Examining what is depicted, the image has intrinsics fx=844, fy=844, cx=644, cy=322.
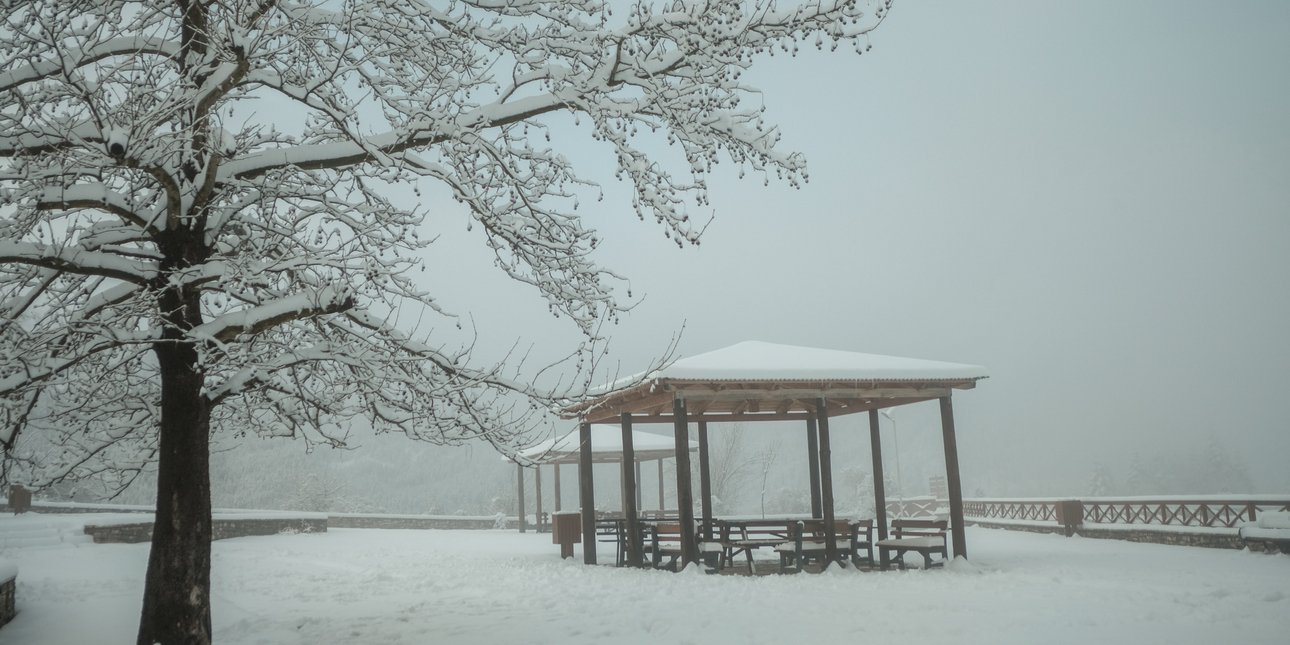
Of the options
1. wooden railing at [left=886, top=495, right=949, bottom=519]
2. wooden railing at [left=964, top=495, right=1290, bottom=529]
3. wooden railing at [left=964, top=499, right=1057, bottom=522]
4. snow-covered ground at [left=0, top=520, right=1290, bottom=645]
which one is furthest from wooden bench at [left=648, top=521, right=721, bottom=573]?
Answer: wooden railing at [left=886, top=495, right=949, bottom=519]

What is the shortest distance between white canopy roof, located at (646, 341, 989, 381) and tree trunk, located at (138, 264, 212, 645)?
659 cm

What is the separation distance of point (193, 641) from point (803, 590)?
6.87 meters

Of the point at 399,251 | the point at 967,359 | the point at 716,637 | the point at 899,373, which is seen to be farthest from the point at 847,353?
the point at 967,359

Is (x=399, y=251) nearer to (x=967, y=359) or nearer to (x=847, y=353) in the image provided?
(x=847, y=353)

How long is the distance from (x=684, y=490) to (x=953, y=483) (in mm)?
4522

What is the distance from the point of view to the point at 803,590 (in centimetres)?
1050

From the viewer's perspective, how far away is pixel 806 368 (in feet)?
44.0

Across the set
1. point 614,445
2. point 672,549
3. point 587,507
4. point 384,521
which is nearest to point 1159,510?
point 614,445

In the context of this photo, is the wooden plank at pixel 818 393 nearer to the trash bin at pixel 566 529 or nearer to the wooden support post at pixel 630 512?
the wooden support post at pixel 630 512

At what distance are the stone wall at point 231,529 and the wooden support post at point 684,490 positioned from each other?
9761 millimetres

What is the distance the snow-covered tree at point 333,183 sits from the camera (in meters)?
5.70

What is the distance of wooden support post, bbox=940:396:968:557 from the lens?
43.7ft

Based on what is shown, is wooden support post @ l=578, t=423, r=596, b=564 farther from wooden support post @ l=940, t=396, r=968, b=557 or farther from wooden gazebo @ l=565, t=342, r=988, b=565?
wooden support post @ l=940, t=396, r=968, b=557

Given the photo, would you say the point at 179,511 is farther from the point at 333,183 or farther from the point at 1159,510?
the point at 1159,510
